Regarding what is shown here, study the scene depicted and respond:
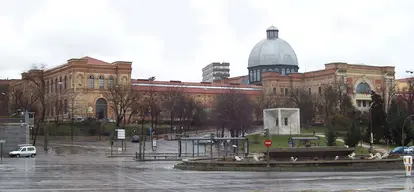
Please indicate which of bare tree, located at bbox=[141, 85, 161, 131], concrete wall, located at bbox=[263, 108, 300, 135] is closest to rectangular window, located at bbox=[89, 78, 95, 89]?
bare tree, located at bbox=[141, 85, 161, 131]

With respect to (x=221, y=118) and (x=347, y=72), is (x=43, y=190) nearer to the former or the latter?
(x=221, y=118)

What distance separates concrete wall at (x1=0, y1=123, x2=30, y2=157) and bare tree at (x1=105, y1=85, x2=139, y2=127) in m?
33.8

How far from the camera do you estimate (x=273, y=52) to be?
6142 inches

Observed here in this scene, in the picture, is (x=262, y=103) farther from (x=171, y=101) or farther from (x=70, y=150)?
(x=70, y=150)

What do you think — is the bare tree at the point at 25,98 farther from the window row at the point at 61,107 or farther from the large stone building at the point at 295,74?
the large stone building at the point at 295,74

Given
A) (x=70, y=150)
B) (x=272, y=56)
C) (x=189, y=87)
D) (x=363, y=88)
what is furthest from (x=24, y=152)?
(x=272, y=56)

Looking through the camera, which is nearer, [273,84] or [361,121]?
[361,121]

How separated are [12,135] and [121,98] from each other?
125 ft

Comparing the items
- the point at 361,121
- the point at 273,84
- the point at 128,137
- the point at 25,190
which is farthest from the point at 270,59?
the point at 25,190

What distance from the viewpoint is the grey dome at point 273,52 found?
156 metres

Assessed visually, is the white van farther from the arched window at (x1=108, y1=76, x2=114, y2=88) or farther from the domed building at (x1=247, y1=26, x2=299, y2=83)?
the domed building at (x1=247, y1=26, x2=299, y2=83)

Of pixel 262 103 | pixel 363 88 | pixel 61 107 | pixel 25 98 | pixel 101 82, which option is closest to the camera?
pixel 25 98

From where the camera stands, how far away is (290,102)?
416 feet

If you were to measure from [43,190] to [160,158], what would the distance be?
36794mm
